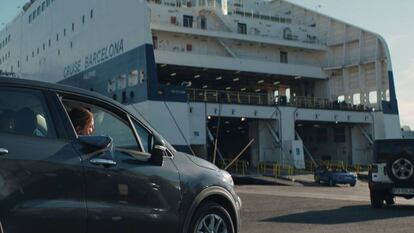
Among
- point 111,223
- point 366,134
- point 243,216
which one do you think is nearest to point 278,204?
point 243,216

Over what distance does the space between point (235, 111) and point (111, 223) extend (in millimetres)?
29695

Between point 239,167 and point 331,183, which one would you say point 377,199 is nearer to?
point 331,183

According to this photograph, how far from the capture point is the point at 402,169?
1313 cm

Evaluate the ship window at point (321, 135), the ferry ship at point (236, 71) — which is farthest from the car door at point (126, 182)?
the ship window at point (321, 135)

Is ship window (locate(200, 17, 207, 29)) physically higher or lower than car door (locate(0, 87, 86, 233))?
higher

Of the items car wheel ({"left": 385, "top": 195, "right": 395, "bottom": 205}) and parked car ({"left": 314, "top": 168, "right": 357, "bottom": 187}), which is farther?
parked car ({"left": 314, "top": 168, "right": 357, "bottom": 187})

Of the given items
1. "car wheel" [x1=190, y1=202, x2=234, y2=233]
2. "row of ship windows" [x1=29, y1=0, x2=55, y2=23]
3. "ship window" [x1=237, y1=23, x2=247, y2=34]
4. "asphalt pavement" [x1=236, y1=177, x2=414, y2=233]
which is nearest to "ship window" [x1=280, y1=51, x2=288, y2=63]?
"ship window" [x1=237, y1=23, x2=247, y2=34]

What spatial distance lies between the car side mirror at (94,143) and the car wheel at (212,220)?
4.37 feet

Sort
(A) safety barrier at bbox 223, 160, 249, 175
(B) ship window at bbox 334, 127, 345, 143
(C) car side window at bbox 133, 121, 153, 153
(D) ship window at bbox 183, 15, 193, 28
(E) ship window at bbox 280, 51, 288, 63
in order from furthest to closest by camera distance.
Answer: (B) ship window at bbox 334, 127, 345, 143 < (E) ship window at bbox 280, 51, 288, 63 < (D) ship window at bbox 183, 15, 193, 28 < (A) safety barrier at bbox 223, 160, 249, 175 < (C) car side window at bbox 133, 121, 153, 153

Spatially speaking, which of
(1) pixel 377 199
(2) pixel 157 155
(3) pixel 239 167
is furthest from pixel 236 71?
(2) pixel 157 155

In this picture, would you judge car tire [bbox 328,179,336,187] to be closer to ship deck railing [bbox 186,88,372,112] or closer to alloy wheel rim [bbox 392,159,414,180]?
ship deck railing [bbox 186,88,372,112]

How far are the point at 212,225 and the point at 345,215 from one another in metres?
6.72

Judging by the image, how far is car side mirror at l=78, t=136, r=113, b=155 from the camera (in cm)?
436

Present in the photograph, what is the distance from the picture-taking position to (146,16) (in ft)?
105
